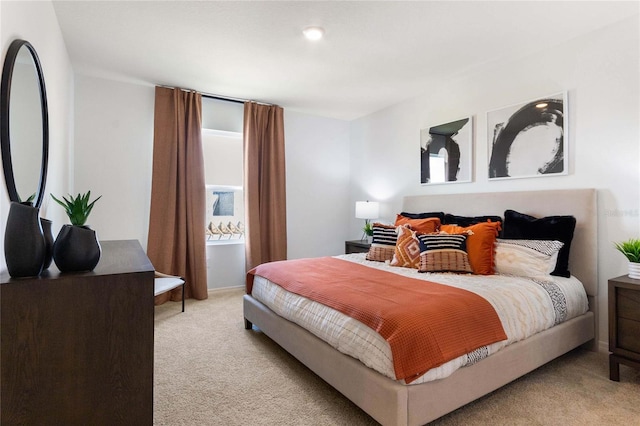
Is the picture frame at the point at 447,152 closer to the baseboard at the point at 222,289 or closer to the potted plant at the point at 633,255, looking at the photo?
the potted plant at the point at 633,255

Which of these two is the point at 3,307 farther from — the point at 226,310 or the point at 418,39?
the point at 418,39

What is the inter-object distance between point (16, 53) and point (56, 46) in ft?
4.51

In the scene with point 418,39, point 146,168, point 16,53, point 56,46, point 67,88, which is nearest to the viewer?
point 16,53

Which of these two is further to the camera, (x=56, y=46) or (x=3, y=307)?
Answer: (x=56, y=46)

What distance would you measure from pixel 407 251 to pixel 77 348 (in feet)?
8.01

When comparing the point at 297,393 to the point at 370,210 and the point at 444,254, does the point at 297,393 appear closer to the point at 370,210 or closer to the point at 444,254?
the point at 444,254

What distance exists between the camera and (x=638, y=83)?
246cm

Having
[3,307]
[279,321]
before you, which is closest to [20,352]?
[3,307]

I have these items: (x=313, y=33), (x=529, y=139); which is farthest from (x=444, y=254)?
(x=313, y=33)

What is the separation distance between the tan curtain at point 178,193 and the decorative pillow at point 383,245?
213 cm

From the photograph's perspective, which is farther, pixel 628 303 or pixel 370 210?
pixel 370 210

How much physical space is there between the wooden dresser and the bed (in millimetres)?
968

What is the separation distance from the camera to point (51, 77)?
2447mm

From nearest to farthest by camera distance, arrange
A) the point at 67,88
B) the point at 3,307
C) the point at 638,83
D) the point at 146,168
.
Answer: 1. the point at 3,307
2. the point at 638,83
3. the point at 67,88
4. the point at 146,168
